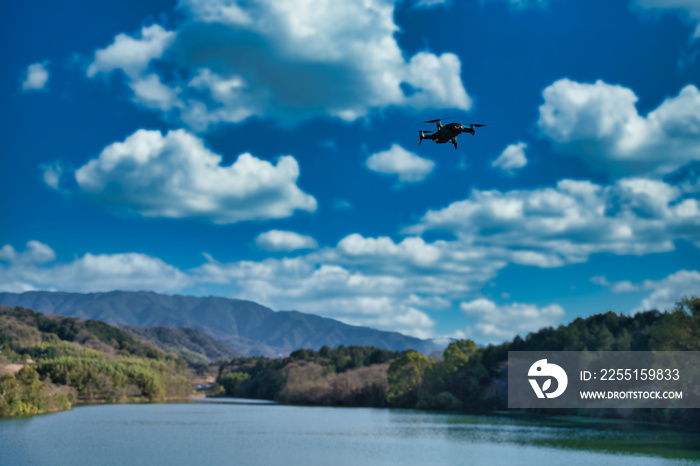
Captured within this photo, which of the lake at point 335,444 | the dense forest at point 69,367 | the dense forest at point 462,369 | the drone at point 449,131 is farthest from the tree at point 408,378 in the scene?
the drone at point 449,131

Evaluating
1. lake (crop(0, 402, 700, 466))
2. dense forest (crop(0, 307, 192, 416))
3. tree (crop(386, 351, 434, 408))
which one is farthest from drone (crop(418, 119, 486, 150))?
tree (crop(386, 351, 434, 408))

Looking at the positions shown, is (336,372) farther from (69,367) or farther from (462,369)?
(69,367)

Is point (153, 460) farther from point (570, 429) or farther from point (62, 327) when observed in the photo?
point (62, 327)

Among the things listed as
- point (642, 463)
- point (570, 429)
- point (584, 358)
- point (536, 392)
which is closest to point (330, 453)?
point (642, 463)

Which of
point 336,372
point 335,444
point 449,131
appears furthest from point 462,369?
point 449,131

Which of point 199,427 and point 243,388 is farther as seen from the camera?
point 243,388

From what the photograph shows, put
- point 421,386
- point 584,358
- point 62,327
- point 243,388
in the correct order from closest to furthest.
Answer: point 584,358
point 421,386
point 243,388
point 62,327
